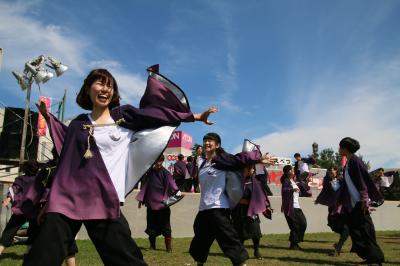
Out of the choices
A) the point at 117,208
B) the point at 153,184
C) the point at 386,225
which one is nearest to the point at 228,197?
the point at 117,208

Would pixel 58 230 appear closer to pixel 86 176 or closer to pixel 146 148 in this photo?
pixel 86 176

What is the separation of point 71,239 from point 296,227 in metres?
7.75

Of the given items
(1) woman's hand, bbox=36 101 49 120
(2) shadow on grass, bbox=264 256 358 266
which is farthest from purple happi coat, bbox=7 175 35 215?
(2) shadow on grass, bbox=264 256 358 266

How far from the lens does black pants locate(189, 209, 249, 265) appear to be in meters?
5.45

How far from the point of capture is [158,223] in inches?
358

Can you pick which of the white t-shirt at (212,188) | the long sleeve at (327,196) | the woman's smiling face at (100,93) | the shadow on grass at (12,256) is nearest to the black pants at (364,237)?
the long sleeve at (327,196)

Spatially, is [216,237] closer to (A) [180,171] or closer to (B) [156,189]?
(B) [156,189]

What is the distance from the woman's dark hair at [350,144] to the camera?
23.3 ft

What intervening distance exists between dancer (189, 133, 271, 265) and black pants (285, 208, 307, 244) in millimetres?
4209

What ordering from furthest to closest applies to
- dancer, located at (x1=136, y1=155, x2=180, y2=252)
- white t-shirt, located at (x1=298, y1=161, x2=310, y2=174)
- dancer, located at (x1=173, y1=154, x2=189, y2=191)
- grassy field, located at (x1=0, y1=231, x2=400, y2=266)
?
white t-shirt, located at (x1=298, y1=161, x2=310, y2=174)
dancer, located at (x1=173, y1=154, x2=189, y2=191)
dancer, located at (x1=136, y1=155, x2=180, y2=252)
grassy field, located at (x1=0, y1=231, x2=400, y2=266)

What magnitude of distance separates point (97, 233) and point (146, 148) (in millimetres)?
792

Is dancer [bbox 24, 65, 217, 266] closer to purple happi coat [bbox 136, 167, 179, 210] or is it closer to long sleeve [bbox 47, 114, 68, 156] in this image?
long sleeve [bbox 47, 114, 68, 156]

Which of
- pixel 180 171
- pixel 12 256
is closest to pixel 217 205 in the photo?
pixel 12 256

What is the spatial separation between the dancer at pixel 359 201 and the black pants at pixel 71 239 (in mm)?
4960
